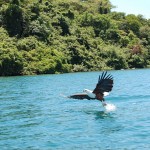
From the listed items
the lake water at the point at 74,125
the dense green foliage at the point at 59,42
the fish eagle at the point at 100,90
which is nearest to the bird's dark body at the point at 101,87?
the fish eagle at the point at 100,90

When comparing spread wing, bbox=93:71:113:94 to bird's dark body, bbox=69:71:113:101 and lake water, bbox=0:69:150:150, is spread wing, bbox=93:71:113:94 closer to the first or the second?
bird's dark body, bbox=69:71:113:101

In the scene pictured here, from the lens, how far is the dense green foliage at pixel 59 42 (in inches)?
3344

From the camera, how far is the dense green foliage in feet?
279

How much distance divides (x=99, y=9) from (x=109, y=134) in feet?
435

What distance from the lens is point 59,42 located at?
98562 millimetres

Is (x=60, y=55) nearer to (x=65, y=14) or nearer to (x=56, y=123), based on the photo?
(x=65, y=14)

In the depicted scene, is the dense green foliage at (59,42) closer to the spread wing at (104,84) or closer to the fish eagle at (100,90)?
the fish eagle at (100,90)

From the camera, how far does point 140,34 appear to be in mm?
129250

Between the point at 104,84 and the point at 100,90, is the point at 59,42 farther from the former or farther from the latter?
the point at 104,84

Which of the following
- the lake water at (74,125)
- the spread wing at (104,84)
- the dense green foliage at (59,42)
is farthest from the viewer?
the dense green foliage at (59,42)

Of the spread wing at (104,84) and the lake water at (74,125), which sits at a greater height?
the spread wing at (104,84)

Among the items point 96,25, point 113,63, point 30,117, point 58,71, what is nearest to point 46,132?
point 30,117

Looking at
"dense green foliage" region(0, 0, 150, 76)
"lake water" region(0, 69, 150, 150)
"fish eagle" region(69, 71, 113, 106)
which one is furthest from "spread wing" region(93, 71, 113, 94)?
"dense green foliage" region(0, 0, 150, 76)

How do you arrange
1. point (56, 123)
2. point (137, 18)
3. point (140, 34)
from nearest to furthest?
point (56, 123) → point (140, 34) → point (137, 18)
